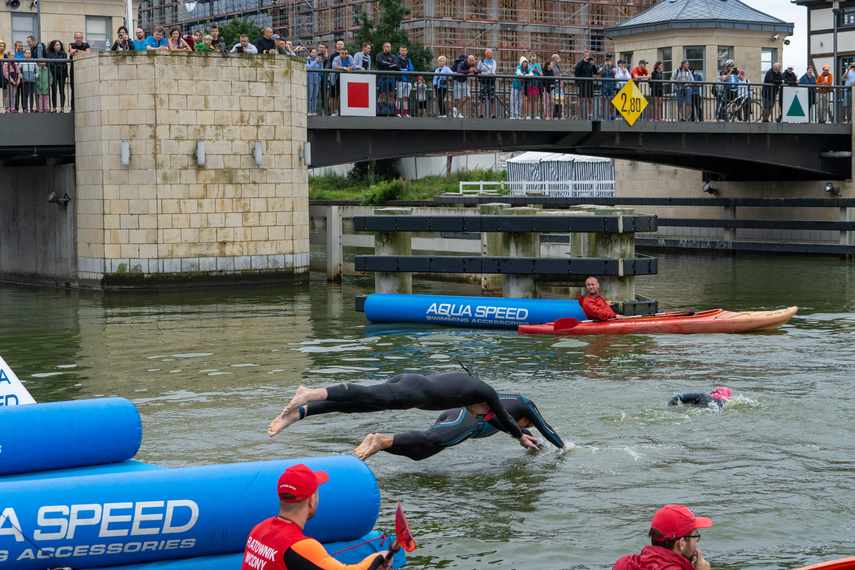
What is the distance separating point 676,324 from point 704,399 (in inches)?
230

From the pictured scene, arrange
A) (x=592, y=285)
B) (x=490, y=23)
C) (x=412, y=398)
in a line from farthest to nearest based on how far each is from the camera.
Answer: (x=490, y=23), (x=592, y=285), (x=412, y=398)

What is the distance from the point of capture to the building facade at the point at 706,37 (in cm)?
3959

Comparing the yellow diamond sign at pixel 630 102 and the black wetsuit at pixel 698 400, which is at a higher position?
the yellow diamond sign at pixel 630 102

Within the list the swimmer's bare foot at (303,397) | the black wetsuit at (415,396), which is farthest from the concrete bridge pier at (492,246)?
the swimmer's bare foot at (303,397)

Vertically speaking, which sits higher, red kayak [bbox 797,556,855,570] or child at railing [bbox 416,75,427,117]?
child at railing [bbox 416,75,427,117]

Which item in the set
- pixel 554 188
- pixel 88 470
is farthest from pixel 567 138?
pixel 88 470

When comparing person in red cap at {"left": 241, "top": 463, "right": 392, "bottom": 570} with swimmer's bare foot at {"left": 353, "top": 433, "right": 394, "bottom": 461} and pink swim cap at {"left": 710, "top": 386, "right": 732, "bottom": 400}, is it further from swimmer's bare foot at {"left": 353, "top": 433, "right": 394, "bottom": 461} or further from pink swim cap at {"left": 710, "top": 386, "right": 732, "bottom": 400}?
pink swim cap at {"left": 710, "top": 386, "right": 732, "bottom": 400}

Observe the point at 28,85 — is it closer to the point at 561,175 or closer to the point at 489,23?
the point at 561,175

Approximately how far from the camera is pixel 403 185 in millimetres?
52406

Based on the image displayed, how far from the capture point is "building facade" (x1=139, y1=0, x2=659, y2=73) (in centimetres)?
6400

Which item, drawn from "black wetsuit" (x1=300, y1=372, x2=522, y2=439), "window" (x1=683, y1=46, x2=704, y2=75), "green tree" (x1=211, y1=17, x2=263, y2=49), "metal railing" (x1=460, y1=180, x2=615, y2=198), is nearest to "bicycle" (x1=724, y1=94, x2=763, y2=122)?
"window" (x1=683, y1=46, x2=704, y2=75)

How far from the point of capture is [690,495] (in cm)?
850

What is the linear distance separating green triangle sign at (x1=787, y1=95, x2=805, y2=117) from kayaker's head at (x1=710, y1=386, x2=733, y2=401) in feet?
72.4

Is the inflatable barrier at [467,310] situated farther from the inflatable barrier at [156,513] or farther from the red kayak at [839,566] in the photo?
the red kayak at [839,566]
